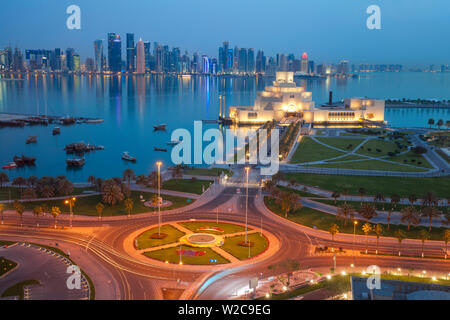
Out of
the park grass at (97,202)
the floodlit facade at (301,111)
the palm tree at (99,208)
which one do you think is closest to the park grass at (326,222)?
the park grass at (97,202)

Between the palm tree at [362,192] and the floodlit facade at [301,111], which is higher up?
the floodlit facade at [301,111]

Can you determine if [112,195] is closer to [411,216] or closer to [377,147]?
[411,216]

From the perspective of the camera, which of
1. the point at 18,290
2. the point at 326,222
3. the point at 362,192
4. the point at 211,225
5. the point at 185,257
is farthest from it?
the point at 362,192

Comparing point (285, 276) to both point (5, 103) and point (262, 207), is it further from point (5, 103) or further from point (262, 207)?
point (5, 103)

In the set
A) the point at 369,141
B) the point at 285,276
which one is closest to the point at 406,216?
the point at 285,276

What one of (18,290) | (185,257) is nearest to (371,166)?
(185,257)

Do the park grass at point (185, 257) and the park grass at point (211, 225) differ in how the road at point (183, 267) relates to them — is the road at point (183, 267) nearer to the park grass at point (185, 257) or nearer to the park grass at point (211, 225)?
the park grass at point (185, 257)
